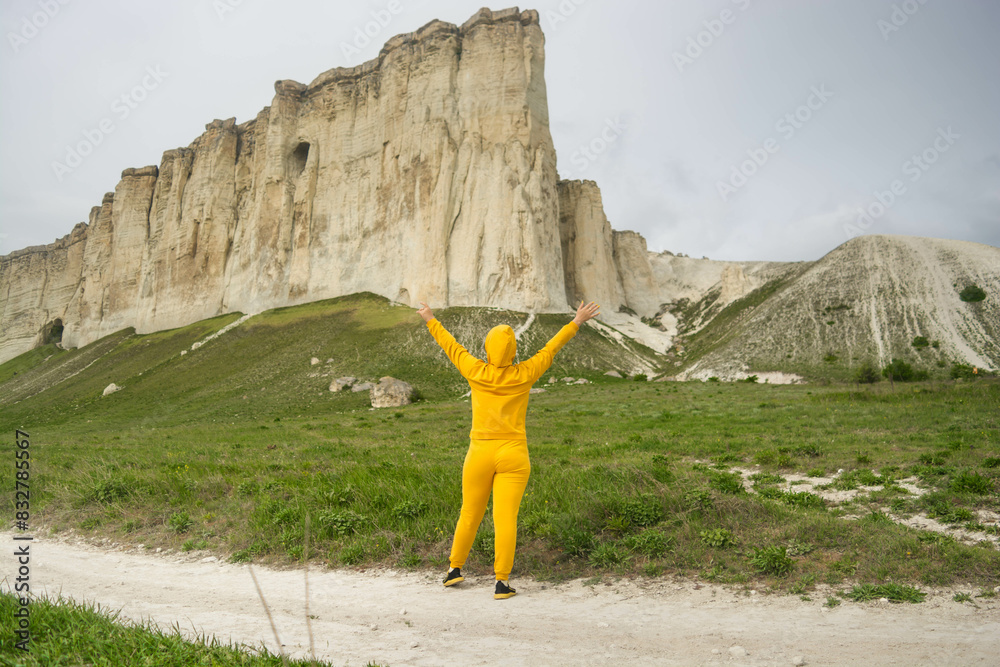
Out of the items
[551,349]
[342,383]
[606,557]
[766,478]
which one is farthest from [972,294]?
[551,349]

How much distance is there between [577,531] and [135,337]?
269 ft

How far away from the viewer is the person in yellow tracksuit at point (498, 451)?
19.7 feet

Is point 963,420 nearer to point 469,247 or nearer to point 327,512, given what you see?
point 327,512

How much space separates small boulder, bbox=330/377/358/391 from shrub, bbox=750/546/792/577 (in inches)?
1495

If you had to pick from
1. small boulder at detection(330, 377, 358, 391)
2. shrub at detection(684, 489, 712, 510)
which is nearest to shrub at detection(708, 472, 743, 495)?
shrub at detection(684, 489, 712, 510)

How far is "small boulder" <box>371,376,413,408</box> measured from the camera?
36688mm

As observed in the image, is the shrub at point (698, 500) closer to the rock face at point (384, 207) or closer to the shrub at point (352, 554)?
the shrub at point (352, 554)

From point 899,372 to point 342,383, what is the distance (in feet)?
127

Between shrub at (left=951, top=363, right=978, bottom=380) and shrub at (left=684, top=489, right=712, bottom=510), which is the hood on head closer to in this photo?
shrub at (left=684, top=489, right=712, bottom=510)

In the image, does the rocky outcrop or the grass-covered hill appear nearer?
the grass-covered hill

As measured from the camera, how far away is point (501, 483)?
6000mm

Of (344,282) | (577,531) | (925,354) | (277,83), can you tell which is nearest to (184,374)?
(344,282)

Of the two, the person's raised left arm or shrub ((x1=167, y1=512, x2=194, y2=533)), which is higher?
the person's raised left arm

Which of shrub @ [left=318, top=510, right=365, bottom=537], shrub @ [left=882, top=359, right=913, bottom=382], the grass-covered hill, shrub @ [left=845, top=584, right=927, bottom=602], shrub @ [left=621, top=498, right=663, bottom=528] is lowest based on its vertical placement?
shrub @ [left=318, top=510, right=365, bottom=537]
